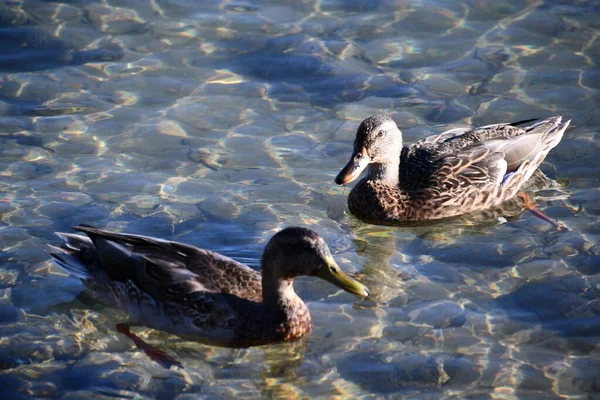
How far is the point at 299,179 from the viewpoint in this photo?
30.6ft

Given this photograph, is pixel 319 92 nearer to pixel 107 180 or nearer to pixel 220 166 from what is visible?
pixel 220 166

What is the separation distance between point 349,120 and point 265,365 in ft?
14.5

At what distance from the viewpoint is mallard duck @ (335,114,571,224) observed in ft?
29.2

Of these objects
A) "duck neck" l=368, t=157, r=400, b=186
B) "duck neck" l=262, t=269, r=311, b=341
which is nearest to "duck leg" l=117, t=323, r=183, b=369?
"duck neck" l=262, t=269, r=311, b=341

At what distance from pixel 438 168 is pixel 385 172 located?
0.53 m

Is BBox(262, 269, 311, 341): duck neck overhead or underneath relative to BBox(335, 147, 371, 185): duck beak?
underneath

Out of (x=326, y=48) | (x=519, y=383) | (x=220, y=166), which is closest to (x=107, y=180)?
(x=220, y=166)

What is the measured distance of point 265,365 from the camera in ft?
21.7

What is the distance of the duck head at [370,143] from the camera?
28.9ft

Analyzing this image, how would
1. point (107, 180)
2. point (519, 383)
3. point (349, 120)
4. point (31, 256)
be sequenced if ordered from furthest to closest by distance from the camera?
point (349, 120) < point (107, 180) < point (31, 256) < point (519, 383)

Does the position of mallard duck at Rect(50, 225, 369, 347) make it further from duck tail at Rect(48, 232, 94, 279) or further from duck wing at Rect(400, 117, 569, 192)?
duck wing at Rect(400, 117, 569, 192)

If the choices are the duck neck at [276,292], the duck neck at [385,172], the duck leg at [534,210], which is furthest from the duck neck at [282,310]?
the duck leg at [534,210]

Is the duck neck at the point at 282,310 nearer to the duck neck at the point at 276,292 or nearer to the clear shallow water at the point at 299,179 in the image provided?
the duck neck at the point at 276,292

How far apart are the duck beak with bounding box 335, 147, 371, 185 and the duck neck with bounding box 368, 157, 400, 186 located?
24 centimetres
